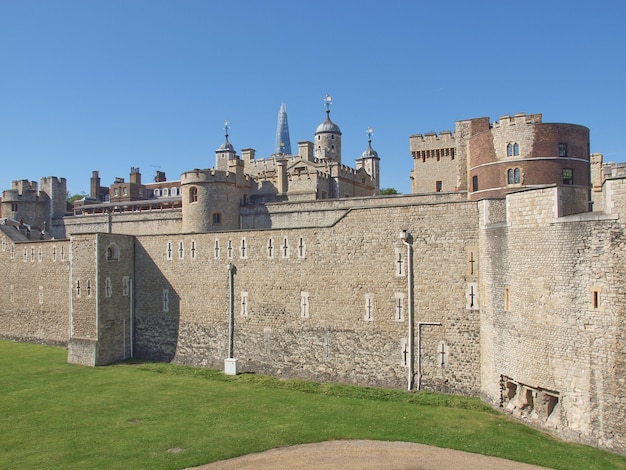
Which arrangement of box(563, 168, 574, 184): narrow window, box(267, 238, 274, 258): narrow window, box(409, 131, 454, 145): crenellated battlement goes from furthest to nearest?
box(409, 131, 454, 145): crenellated battlement, box(267, 238, 274, 258): narrow window, box(563, 168, 574, 184): narrow window

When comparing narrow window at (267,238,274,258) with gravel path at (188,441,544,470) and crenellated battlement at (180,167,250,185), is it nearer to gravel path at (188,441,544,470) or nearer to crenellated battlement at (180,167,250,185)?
crenellated battlement at (180,167,250,185)

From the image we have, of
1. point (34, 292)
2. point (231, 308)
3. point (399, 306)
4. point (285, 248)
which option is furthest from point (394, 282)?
point (34, 292)

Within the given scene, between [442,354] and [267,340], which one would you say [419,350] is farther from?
[267,340]

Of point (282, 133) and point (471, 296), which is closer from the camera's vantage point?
point (471, 296)

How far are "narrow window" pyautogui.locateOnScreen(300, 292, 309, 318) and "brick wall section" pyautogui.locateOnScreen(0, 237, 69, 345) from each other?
18.0 metres

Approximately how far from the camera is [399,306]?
84.9ft

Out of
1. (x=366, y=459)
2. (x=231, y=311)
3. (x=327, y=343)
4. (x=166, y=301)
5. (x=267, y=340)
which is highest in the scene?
(x=166, y=301)

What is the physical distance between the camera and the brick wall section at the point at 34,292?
126 feet

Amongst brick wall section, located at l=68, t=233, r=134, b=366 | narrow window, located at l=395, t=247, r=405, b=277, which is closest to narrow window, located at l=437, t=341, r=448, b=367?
narrow window, located at l=395, t=247, r=405, b=277

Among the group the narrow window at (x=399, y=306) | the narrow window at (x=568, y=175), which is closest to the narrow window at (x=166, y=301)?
the narrow window at (x=399, y=306)

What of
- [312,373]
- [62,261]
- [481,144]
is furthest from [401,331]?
[62,261]

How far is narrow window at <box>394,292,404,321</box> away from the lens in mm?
25812

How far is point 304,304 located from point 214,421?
803 centimetres

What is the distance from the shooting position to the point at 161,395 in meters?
26.3
